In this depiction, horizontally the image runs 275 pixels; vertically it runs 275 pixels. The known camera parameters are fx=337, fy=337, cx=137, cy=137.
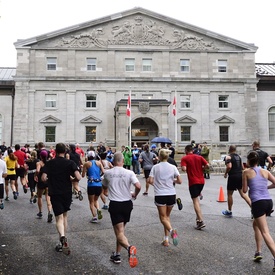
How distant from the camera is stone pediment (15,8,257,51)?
3659cm

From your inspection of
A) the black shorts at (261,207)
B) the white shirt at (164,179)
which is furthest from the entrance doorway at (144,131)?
the black shorts at (261,207)

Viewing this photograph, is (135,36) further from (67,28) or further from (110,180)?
(110,180)

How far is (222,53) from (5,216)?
1310 inches

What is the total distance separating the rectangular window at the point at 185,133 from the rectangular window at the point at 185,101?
231cm

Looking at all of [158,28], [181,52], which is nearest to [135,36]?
[158,28]

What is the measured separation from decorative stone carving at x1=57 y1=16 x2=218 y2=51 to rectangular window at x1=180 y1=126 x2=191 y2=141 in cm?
902

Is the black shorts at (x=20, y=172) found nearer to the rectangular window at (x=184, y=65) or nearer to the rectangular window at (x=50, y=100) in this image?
the rectangular window at (x=50, y=100)

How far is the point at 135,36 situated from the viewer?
1460 inches

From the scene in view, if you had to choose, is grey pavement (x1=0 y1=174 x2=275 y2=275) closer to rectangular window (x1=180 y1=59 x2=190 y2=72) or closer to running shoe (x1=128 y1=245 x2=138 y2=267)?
running shoe (x1=128 y1=245 x2=138 y2=267)

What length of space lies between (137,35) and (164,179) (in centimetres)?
3231

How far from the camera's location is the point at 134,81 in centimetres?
3647

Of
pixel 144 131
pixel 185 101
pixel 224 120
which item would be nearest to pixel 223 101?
pixel 224 120

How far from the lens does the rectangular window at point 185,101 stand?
36.9 metres

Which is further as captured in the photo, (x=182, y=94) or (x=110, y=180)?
(x=182, y=94)
